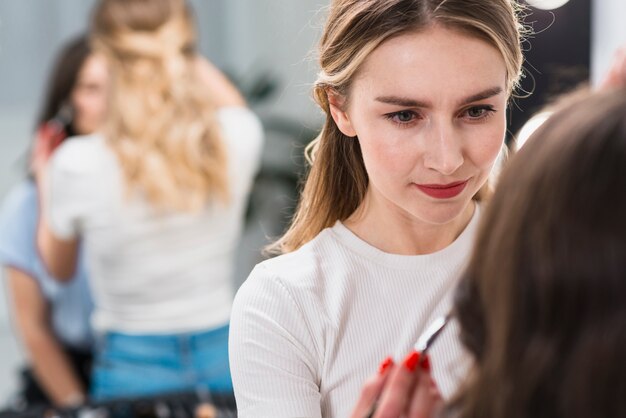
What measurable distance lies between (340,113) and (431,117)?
14 cm

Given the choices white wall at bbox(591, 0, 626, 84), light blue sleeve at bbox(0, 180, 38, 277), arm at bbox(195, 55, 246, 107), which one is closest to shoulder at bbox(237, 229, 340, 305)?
white wall at bbox(591, 0, 626, 84)

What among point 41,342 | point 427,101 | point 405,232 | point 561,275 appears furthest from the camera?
point 41,342

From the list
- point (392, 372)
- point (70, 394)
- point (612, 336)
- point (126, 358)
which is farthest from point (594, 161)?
point (70, 394)

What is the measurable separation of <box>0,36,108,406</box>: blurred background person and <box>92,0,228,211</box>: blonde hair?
280 millimetres

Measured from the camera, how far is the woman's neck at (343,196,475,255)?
3.49ft

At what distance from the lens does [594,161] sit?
68 cm

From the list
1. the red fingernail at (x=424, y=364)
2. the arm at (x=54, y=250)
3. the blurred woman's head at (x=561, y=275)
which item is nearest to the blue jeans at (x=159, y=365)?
the arm at (x=54, y=250)

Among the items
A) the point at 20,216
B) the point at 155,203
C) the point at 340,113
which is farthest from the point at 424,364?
the point at 20,216

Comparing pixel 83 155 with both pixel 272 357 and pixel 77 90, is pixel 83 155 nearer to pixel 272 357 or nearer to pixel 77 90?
pixel 77 90

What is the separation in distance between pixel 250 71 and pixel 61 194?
129cm

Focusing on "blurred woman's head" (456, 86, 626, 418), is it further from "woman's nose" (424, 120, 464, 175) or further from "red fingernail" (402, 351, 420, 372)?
"woman's nose" (424, 120, 464, 175)

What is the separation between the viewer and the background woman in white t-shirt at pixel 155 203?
6.93ft

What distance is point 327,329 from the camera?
100 centimetres

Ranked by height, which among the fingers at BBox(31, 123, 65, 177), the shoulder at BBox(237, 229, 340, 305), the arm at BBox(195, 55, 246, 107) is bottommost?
the fingers at BBox(31, 123, 65, 177)
